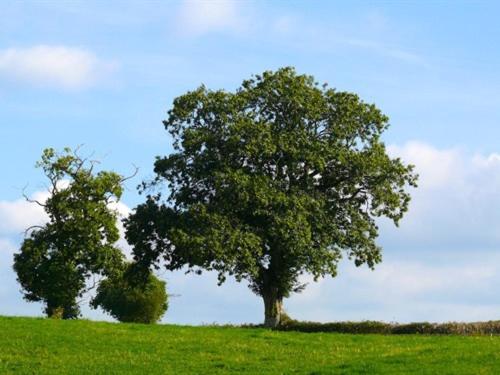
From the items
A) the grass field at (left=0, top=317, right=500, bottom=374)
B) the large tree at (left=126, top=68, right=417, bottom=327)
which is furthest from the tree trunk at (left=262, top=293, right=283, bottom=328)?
the grass field at (left=0, top=317, right=500, bottom=374)

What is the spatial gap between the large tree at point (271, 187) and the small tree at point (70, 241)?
228cm

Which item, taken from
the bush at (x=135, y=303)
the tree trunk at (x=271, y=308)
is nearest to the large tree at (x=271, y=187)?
the tree trunk at (x=271, y=308)

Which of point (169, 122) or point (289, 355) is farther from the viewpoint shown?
point (169, 122)

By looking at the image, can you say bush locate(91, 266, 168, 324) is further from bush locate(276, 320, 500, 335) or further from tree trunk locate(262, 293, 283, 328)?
bush locate(276, 320, 500, 335)

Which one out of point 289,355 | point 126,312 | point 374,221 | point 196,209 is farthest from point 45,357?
point 126,312

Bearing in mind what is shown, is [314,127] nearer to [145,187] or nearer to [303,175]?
[303,175]

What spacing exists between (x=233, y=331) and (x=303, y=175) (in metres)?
18.0

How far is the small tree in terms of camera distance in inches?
2579

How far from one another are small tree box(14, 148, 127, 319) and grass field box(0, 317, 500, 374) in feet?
47.2

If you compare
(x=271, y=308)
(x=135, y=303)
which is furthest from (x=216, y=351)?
(x=135, y=303)

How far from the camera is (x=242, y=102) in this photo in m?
64.6

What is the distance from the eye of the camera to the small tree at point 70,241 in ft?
215

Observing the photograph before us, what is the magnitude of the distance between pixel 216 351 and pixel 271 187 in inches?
860

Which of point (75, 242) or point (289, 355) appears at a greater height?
point (75, 242)
